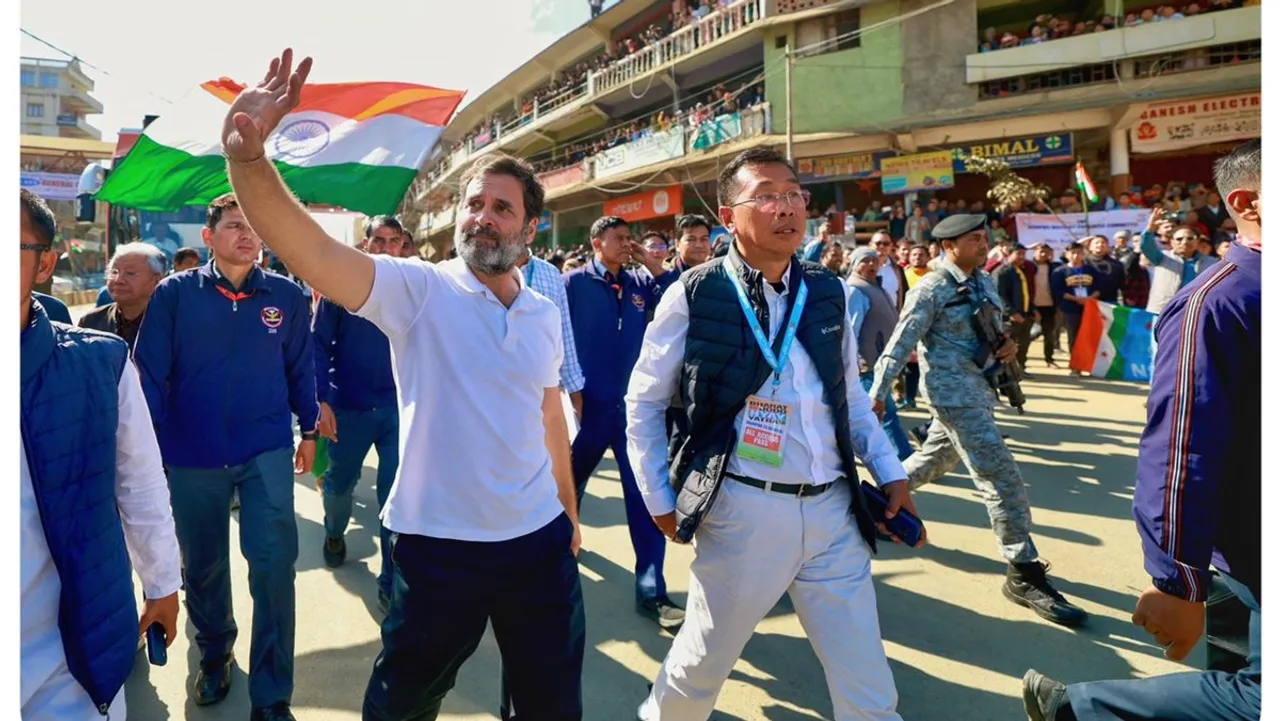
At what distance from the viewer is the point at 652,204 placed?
78.0 ft

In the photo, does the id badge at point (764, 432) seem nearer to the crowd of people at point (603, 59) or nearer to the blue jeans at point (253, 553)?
the blue jeans at point (253, 553)

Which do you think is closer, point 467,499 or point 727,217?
point 467,499

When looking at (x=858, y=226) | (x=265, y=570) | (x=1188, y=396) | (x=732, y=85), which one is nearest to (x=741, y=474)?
(x=1188, y=396)

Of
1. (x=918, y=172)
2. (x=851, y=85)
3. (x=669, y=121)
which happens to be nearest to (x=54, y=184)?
(x=669, y=121)

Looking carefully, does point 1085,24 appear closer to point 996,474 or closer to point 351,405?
point 996,474

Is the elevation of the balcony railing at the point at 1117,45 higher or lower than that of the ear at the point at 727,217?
higher

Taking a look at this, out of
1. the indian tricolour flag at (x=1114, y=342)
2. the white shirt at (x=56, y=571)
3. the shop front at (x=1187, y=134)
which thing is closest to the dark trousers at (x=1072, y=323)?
the indian tricolour flag at (x=1114, y=342)

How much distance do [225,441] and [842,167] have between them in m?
19.4

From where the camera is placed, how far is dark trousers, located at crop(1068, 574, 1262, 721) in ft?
5.43

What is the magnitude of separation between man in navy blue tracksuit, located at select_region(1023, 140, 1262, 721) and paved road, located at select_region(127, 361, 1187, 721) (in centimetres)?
117

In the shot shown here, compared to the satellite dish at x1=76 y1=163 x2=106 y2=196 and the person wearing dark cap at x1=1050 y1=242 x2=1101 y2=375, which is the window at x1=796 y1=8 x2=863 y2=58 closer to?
the person wearing dark cap at x1=1050 y1=242 x2=1101 y2=375

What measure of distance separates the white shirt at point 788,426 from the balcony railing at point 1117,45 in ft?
59.8

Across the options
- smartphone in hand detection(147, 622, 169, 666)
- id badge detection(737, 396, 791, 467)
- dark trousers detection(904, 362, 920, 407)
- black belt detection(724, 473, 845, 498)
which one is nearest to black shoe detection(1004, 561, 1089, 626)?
black belt detection(724, 473, 845, 498)

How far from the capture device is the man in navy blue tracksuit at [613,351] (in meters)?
3.58
